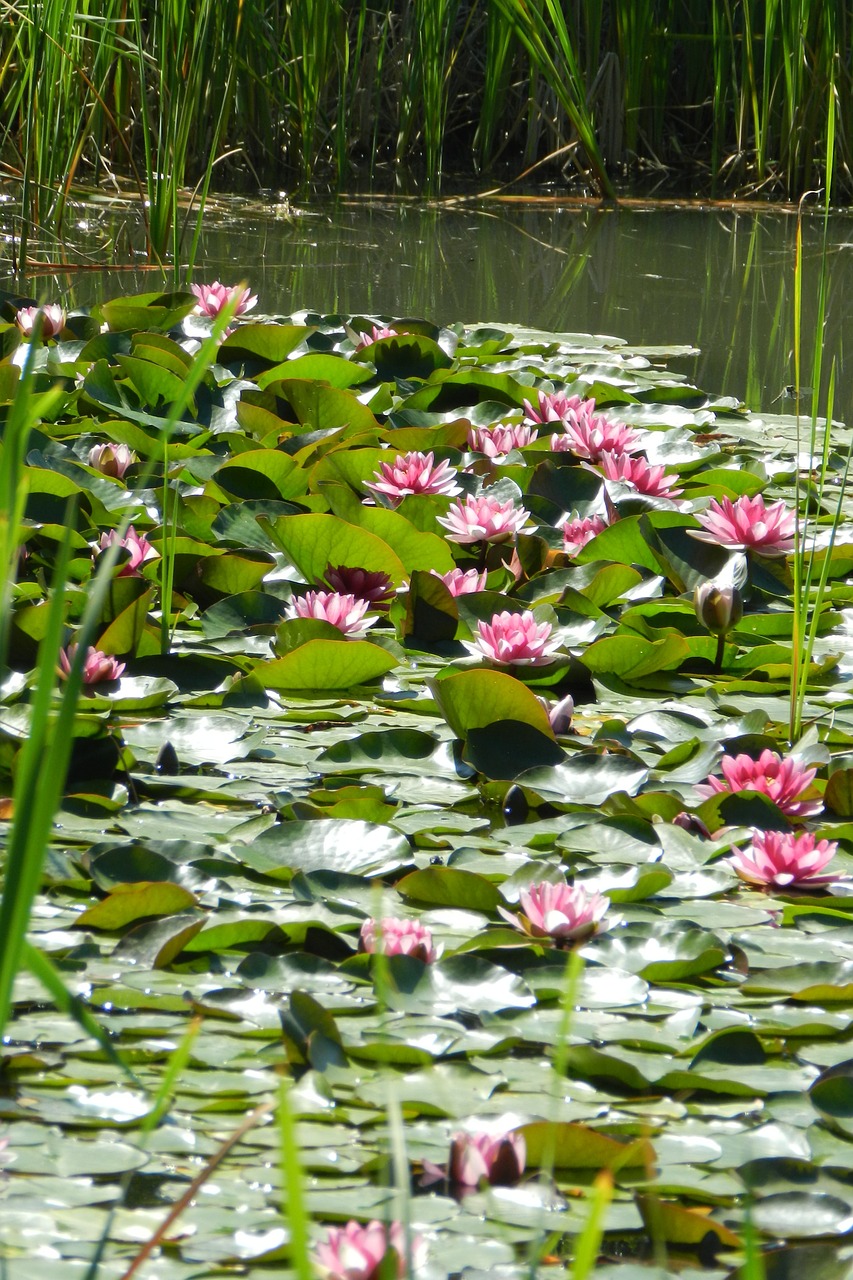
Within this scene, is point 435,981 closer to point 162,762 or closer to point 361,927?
point 361,927

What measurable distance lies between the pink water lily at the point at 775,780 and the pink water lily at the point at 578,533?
71cm

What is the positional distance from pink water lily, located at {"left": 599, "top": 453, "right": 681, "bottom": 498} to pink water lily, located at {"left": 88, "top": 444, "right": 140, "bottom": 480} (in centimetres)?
75

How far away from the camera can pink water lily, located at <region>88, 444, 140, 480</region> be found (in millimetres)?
2209

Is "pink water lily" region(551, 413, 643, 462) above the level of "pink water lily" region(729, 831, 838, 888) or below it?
above

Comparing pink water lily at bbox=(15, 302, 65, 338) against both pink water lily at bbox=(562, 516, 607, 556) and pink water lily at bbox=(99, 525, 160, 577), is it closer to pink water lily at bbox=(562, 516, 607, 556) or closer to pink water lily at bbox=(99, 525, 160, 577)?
pink water lily at bbox=(99, 525, 160, 577)

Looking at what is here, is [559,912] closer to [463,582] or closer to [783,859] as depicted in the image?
[783,859]

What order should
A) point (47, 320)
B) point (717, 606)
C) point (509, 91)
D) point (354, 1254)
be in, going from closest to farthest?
1. point (354, 1254)
2. point (717, 606)
3. point (47, 320)
4. point (509, 91)

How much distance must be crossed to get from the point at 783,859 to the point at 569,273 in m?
3.82

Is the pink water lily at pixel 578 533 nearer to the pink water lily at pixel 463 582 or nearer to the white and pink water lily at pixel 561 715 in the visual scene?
the pink water lily at pixel 463 582

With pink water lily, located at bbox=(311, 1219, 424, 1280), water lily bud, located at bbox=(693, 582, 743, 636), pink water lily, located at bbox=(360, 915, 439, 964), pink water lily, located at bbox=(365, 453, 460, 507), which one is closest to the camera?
pink water lily, located at bbox=(311, 1219, 424, 1280)

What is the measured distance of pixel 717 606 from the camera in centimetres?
172

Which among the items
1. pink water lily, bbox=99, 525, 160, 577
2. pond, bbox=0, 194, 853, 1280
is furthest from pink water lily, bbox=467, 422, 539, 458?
pink water lily, bbox=99, 525, 160, 577

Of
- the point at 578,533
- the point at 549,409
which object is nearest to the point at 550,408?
the point at 549,409

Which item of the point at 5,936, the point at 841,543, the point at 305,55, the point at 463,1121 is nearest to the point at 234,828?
the point at 463,1121
